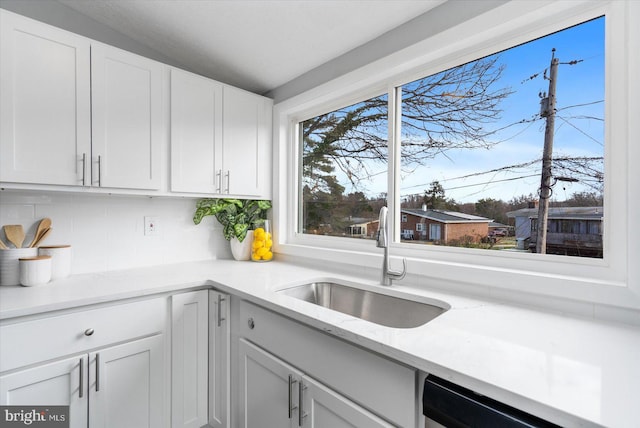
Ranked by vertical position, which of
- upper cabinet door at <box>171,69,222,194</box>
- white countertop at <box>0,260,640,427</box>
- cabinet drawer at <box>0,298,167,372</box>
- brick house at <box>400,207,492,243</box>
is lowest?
cabinet drawer at <box>0,298,167,372</box>

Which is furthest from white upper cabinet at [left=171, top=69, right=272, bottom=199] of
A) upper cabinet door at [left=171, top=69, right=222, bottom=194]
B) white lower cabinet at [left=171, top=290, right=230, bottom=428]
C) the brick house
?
the brick house

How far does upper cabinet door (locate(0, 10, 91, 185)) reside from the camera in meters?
1.34

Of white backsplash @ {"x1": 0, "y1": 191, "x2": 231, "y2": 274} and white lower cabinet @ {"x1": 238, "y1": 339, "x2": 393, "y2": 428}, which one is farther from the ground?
white backsplash @ {"x1": 0, "y1": 191, "x2": 231, "y2": 274}

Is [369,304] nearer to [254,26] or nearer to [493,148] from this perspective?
[493,148]

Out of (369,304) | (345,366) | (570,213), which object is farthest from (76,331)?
(570,213)

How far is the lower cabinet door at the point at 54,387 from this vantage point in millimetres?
1175

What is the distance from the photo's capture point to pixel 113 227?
1.89 metres

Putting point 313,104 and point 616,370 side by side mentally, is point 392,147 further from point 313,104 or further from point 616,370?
point 616,370

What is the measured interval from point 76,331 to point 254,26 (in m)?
1.72

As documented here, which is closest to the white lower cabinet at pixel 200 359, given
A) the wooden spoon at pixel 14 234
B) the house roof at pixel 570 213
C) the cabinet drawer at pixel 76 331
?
the cabinet drawer at pixel 76 331

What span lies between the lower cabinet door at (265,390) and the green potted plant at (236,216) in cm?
92

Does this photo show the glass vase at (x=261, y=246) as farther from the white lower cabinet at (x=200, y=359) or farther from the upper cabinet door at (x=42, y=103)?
the upper cabinet door at (x=42, y=103)

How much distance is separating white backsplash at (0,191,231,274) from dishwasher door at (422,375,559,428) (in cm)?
189

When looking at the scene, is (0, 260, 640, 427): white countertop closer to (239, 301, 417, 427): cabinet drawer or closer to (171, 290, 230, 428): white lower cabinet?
Result: (239, 301, 417, 427): cabinet drawer
